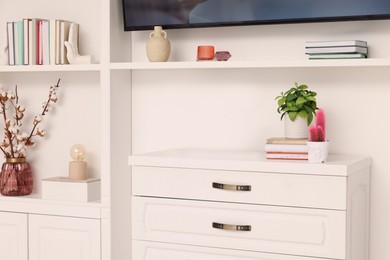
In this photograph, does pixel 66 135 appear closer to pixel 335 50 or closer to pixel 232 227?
pixel 232 227

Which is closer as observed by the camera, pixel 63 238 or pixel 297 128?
pixel 297 128

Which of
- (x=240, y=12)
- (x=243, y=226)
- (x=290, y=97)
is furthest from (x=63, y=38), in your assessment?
(x=243, y=226)

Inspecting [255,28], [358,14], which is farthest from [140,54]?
[358,14]

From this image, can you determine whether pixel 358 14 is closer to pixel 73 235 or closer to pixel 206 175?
pixel 206 175

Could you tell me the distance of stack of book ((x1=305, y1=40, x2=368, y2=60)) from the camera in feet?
8.61

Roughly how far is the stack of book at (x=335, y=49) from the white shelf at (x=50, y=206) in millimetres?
1099

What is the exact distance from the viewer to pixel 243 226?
2.61 meters

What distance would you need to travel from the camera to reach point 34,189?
11.5 feet

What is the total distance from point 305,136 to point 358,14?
504mm

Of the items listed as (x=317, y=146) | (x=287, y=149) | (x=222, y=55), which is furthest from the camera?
(x=222, y=55)

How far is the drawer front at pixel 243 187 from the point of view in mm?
2486

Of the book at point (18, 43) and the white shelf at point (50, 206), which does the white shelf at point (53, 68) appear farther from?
the white shelf at point (50, 206)

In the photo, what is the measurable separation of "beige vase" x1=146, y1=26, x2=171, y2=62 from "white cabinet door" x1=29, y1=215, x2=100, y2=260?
74 cm

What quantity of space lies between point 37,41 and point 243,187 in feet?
4.10
